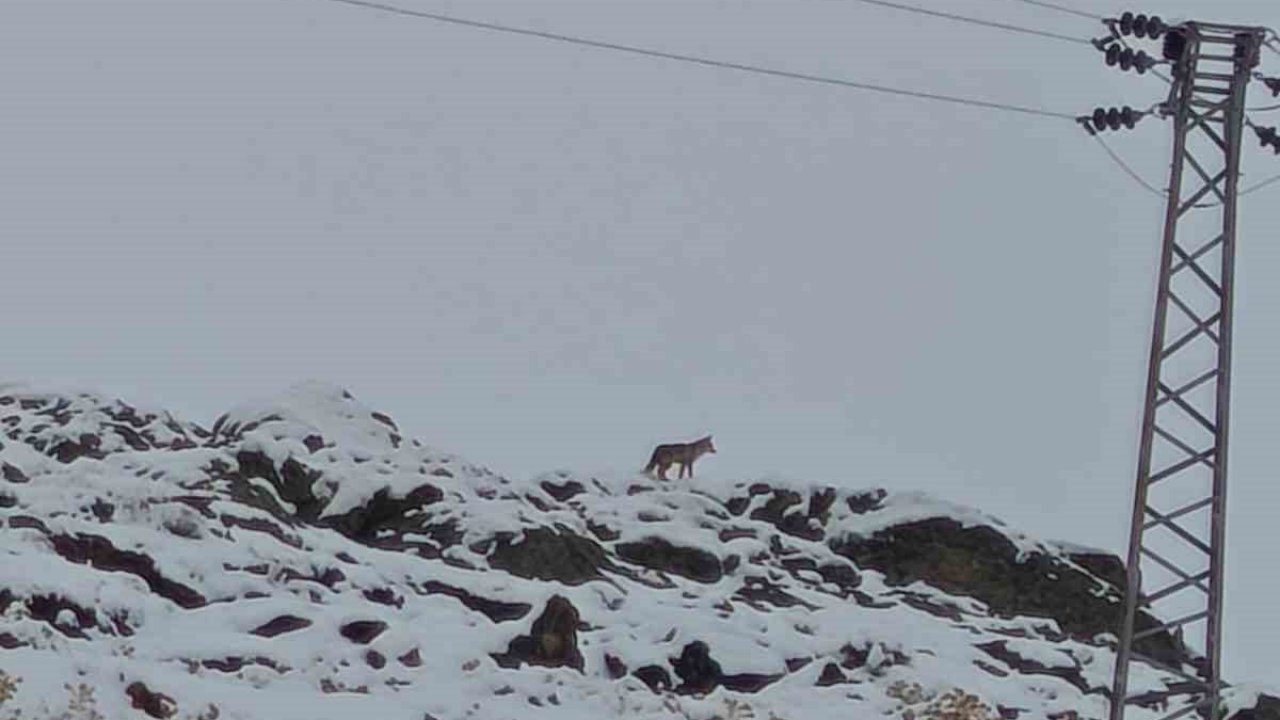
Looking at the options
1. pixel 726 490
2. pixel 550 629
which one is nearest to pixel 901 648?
pixel 550 629

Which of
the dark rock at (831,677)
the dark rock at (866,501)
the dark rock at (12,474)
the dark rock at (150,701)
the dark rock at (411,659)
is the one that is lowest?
the dark rock at (150,701)

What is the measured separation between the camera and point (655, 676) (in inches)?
875

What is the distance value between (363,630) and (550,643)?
2096mm

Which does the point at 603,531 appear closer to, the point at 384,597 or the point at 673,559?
the point at 673,559

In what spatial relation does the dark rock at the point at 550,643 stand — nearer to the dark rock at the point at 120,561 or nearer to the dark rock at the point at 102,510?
the dark rock at the point at 120,561

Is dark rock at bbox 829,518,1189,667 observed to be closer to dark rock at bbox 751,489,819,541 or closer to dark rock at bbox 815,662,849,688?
dark rock at bbox 751,489,819,541

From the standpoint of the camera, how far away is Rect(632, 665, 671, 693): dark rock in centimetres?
2205

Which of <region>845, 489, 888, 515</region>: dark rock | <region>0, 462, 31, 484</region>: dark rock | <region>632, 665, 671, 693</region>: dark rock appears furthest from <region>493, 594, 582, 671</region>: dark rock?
<region>845, 489, 888, 515</region>: dark rock

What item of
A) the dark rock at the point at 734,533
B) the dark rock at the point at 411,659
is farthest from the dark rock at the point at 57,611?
the dark rock at the point at 734,533

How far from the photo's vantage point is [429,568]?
24.7 metres

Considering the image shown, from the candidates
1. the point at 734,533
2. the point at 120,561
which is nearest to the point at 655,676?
the point at 120,561

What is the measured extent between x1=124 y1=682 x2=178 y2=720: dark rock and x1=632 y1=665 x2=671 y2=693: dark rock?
637 centimetres

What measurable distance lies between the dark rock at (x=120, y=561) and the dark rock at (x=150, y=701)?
14.2 ft

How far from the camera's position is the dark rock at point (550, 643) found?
21.5 m
